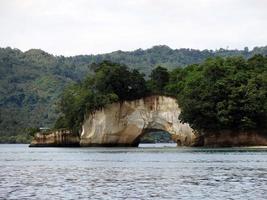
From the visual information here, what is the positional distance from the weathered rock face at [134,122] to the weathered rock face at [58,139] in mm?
5025

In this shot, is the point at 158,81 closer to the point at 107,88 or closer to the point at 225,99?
the point at 107,88

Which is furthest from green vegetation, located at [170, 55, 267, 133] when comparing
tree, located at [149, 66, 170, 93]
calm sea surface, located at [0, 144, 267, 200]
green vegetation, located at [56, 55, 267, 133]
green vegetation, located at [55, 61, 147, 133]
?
calm sea surface, located at [0, 144, 267, 200]

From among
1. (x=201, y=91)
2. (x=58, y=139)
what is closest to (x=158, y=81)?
(x=201, y=91)

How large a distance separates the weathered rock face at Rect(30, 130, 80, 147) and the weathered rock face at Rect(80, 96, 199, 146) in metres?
5.03

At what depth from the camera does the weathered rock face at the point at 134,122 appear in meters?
116

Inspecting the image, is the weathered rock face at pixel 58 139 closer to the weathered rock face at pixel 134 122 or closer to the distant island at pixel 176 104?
the distant island at pixel 176 104

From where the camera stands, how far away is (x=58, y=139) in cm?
12812

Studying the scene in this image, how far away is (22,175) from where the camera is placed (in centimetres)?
5225

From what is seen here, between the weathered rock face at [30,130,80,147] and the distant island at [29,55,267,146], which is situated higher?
the distant island at [29,55,267,146]

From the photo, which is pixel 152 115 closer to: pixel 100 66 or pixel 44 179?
pixel 100 66

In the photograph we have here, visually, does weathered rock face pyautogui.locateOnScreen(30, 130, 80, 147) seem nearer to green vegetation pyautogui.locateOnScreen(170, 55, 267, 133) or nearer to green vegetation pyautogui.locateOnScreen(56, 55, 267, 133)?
green vegetation pyautogui.locateOnScreen(56, 55, 267, 133)

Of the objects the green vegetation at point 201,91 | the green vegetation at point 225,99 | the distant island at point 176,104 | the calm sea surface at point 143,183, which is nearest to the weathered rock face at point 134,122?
the distant island at point 176,104

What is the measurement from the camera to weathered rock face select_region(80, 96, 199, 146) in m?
116

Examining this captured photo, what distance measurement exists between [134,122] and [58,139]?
1636 centimetres
